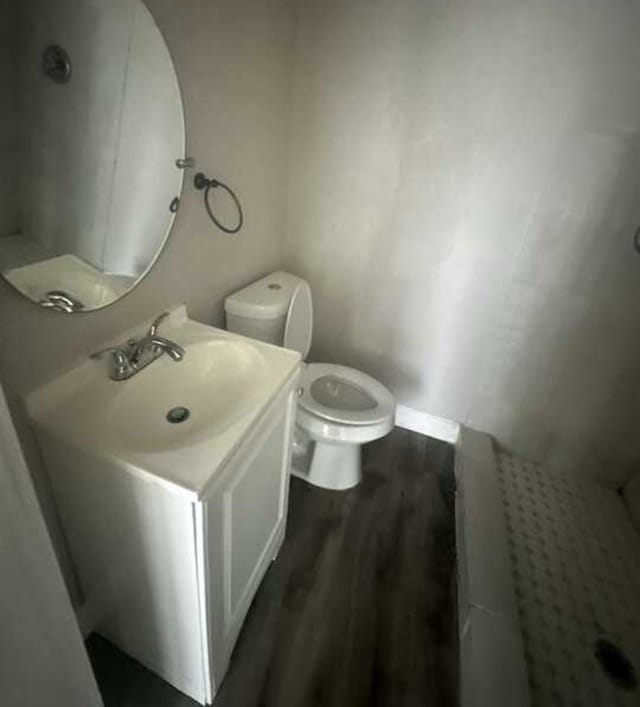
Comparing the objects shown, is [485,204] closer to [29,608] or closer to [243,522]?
[243,522]

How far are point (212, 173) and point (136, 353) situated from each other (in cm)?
65

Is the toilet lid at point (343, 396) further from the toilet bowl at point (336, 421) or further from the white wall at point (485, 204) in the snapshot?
the white wall at point (485, 204)

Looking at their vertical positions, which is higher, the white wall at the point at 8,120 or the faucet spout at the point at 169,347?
the white wall at the point at 8,120

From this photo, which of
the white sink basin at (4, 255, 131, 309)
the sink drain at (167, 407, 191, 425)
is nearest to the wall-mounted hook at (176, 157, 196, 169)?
the white sink basin at (4, 255, 131, 309)

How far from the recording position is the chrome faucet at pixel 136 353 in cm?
93

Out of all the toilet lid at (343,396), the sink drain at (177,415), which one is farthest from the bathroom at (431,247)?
the toilet lid at (343,396)

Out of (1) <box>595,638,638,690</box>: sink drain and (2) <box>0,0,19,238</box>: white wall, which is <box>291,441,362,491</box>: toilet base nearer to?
(1) <box>595,638,638,690</box>: sink drain

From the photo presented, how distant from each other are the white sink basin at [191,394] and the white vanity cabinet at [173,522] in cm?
2

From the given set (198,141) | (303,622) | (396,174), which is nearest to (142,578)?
(303,622)

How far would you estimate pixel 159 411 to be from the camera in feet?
3.16

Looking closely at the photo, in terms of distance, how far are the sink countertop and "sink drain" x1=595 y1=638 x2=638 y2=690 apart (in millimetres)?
1265

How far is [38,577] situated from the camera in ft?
1.93

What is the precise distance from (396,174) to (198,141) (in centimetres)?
87

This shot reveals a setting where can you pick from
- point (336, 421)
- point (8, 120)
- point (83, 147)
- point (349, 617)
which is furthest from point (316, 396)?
point (8, 120)
